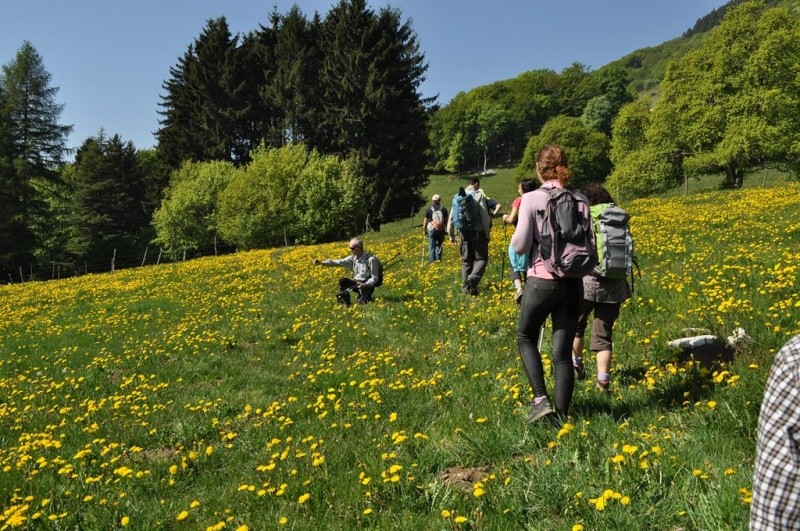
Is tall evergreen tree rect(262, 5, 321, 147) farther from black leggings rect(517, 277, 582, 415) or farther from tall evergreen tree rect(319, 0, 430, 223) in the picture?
black leggings rect(517, 277, 582, 415)

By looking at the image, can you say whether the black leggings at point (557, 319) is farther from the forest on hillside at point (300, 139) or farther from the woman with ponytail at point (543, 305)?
the forest on hillside at point (300, 139)

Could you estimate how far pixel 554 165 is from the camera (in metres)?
4.73

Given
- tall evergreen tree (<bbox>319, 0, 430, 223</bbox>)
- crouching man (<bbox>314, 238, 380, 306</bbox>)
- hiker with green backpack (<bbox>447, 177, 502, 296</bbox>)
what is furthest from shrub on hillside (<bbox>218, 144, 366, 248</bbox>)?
hiker with green backpack (<bbox>447, 177, 502, 296</bbox>)

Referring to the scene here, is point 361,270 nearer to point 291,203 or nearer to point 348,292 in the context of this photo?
point 348,292

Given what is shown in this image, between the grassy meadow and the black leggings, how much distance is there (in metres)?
0.36

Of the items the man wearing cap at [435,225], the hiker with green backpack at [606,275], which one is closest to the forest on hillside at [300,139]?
the man wearing cap at [435,225]

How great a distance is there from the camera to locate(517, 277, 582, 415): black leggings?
14.7ft

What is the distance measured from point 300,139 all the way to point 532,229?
2110 inches

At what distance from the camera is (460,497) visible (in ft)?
12.5

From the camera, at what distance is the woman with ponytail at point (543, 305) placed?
14.7ft

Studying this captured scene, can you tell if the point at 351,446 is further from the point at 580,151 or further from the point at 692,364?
the point at 580,151

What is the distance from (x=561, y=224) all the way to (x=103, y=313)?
16159 mm

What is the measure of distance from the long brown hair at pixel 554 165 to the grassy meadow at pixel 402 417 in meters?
2.03

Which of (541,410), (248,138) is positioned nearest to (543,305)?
(541,410)
